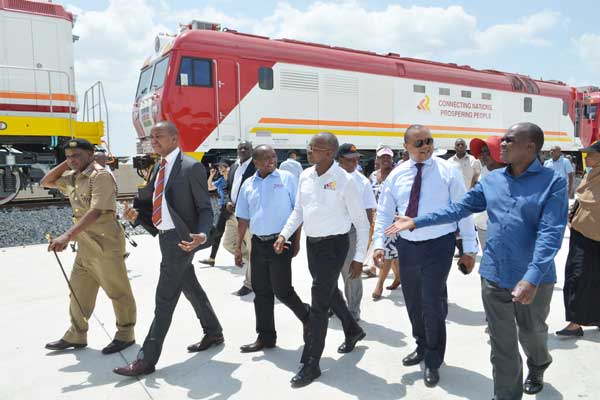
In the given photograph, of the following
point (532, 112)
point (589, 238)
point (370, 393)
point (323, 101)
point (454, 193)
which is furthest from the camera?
point (532, 112)

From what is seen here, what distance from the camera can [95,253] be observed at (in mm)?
3656

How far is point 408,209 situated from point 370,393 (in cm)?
125

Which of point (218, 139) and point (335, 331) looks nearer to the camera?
point (335, 331)

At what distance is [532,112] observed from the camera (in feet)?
55.9

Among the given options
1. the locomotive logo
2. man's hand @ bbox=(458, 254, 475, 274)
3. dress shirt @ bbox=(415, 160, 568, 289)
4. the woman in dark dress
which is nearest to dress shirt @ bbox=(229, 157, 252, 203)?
man's hand @ bbox=(458, 254, 475, 274)

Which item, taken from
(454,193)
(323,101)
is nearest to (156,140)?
(454,193)

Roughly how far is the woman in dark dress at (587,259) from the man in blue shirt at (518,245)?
1110 mm

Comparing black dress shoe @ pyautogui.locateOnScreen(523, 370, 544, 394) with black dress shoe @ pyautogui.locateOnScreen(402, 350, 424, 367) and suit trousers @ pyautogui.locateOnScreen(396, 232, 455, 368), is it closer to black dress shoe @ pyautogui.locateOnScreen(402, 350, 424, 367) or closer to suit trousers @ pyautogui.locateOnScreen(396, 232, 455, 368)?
suit trousers @ pyautogui.locateOnScreen(396, 232, 455, 368)

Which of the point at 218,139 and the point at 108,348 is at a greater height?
the point at 218,139

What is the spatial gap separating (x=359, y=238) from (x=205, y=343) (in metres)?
1.53

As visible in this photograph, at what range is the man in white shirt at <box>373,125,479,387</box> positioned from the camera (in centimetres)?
312

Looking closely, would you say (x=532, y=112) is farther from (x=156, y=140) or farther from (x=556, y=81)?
(x=156, y=140)

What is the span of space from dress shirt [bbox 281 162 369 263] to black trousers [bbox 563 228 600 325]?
173 cm

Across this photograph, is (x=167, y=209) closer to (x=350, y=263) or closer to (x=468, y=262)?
(x=350, y=263)
